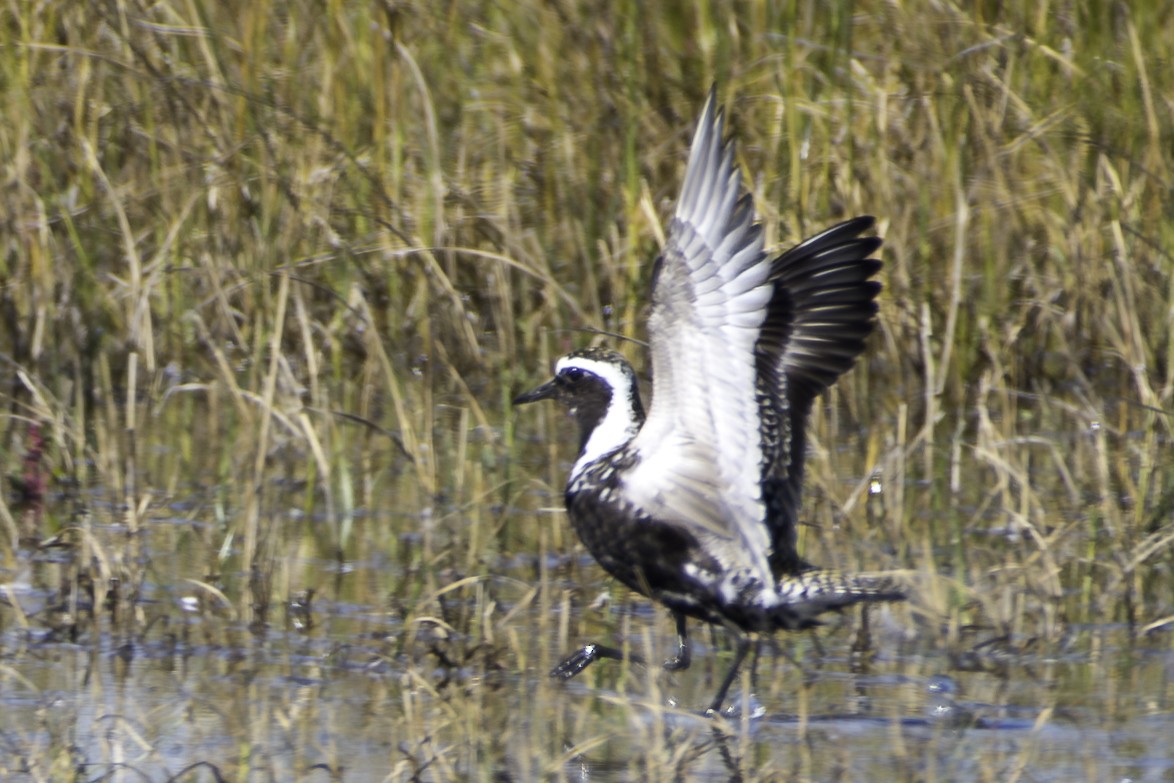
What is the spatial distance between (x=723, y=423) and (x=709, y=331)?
24 centimetres

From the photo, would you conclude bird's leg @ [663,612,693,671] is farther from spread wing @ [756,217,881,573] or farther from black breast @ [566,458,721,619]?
spread wing @ [756,217,881,573]

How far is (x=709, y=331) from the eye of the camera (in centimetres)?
484

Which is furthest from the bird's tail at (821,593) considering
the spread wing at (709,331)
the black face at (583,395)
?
the black face at (583,395)

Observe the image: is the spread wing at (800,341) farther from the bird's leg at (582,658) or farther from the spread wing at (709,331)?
the bird's leg at (582,658)

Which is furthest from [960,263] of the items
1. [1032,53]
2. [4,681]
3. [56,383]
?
[4,681]

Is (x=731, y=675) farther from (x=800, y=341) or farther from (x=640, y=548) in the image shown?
(x=800, y=341)

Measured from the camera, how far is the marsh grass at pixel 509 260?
6.12m

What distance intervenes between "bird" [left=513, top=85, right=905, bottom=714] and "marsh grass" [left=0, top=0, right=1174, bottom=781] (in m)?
0.46

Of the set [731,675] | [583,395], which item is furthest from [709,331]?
[583,395]

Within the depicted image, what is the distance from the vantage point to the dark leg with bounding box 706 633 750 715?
4758mm

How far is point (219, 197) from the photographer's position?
7.93 m

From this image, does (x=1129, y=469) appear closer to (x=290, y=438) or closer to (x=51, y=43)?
(x=290, y=438)

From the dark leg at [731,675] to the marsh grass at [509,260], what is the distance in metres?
0.49

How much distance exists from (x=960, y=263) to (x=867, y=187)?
826 mm
